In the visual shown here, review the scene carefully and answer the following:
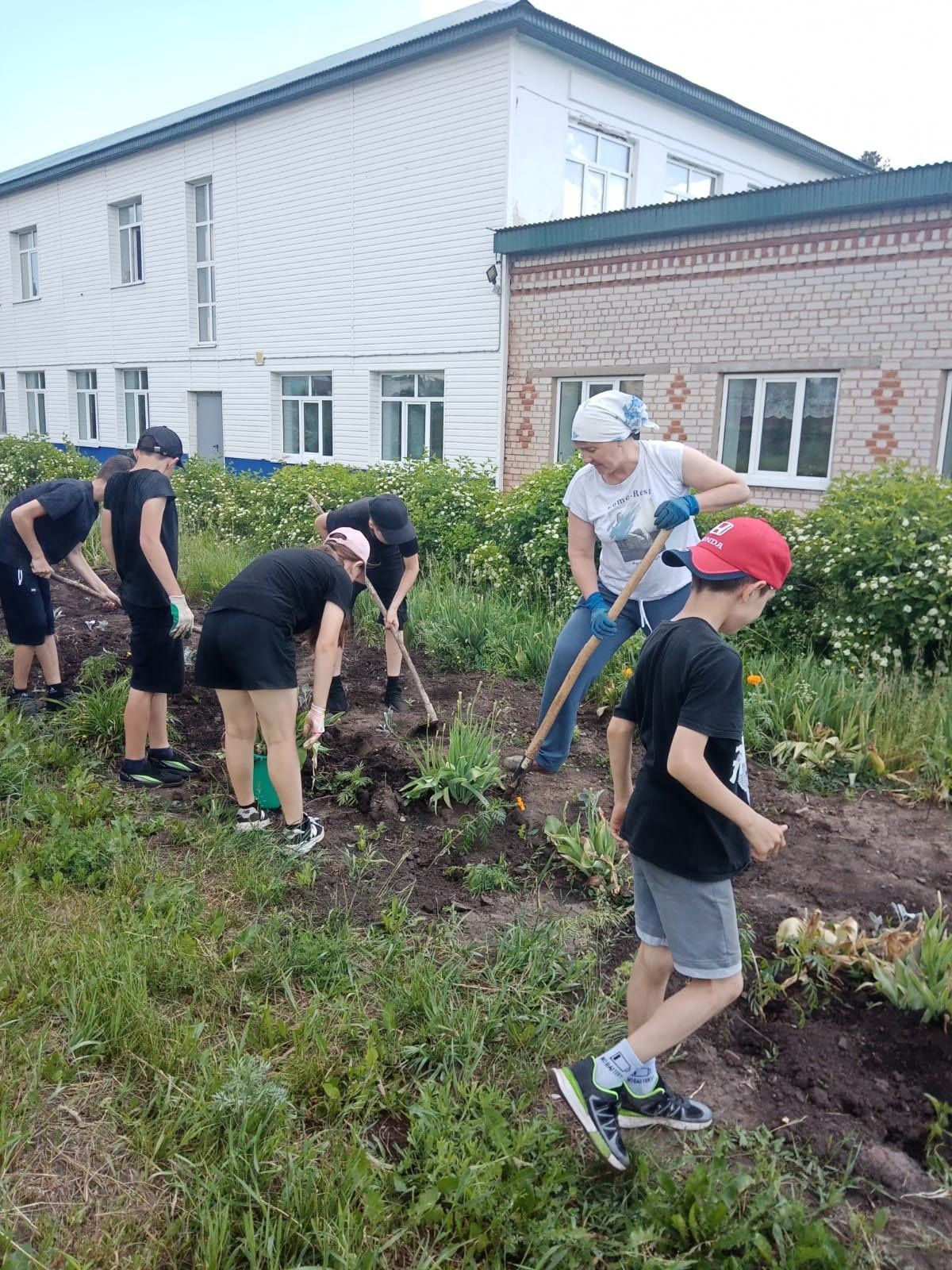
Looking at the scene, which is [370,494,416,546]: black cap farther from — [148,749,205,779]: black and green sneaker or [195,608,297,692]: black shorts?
[195,608,297,692]: black shorts

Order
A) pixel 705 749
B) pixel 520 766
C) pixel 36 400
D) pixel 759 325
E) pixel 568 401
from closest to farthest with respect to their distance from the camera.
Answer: pixel 705 749
pixel 520 766
pixel 759 325
pixel 568 401
pixel 36 400

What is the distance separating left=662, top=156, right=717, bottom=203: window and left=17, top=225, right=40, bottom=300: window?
16453 millimetres

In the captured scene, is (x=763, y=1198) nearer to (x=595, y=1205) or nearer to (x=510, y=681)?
(x=595, y=1205)

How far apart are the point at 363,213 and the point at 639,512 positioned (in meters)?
13.9

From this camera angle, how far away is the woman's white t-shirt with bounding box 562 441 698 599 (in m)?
4.43

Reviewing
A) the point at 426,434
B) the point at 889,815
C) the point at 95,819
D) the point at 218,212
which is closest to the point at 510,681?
the point at 889,815

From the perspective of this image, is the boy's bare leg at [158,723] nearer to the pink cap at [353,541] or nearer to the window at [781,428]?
the pink cap at [353,541]

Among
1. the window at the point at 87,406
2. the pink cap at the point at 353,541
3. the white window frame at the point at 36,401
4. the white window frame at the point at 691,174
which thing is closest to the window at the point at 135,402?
the window at the point at 87,406

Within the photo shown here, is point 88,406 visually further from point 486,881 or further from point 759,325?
point 486,881

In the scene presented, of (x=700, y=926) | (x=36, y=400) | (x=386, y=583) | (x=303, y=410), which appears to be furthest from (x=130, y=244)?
(x=700, y=926)

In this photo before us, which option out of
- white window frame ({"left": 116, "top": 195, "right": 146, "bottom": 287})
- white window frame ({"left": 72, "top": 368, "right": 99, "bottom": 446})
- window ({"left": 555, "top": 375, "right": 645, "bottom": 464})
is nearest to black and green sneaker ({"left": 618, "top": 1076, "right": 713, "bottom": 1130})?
window ({"left": 555, "top": 375, "right": 645, "bottom": 464})

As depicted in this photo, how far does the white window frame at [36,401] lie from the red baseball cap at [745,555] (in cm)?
2635

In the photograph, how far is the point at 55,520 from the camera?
228 inches

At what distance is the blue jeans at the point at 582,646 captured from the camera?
4609 millimetres
